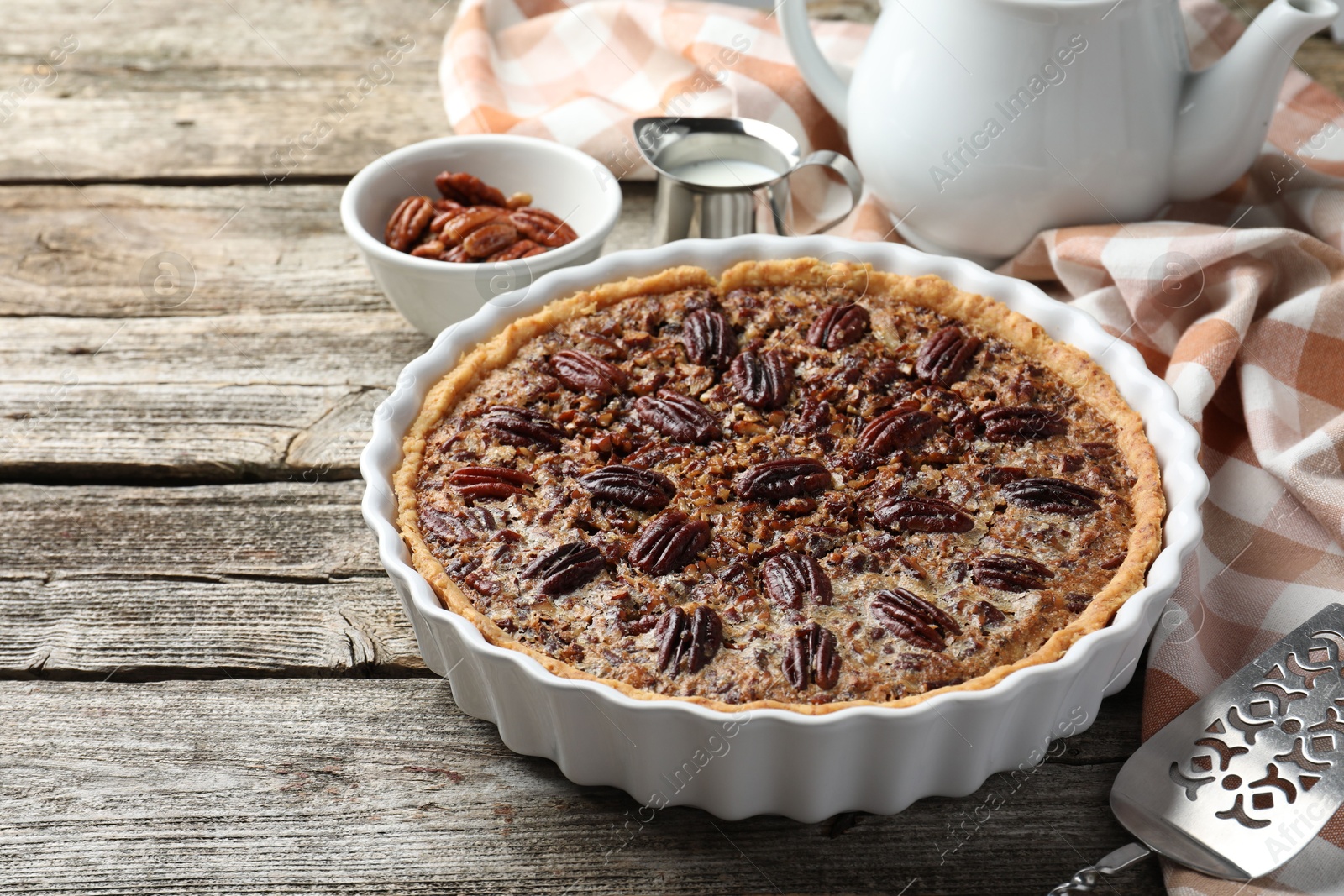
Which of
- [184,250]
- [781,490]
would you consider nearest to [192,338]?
[184,250]

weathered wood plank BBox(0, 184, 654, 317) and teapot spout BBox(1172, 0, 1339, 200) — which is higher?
teapot spout BBox(1172, 0, 1339, 200)

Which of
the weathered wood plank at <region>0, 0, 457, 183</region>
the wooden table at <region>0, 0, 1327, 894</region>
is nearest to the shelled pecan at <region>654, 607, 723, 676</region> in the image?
the wooden table at <region>0, 0, 1327, 894</region>

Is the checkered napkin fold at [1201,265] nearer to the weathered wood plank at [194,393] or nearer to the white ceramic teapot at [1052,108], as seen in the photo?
the white ceramic teapot at [1052,108]

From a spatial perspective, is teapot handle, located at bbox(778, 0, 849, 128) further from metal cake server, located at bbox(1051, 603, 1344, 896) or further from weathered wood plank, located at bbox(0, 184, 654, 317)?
metal cake server, located at bbox(1051, 603, 1344, 896)

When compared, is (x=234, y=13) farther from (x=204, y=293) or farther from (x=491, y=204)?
(x=491, y=204)

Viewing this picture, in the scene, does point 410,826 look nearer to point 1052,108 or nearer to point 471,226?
point 471,226

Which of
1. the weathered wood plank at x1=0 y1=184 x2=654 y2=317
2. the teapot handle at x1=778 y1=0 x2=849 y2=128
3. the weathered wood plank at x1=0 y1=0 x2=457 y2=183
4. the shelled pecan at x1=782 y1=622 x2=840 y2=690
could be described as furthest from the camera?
the weathered wood plank at x1=0 y1=0 x2=457 y2=183
